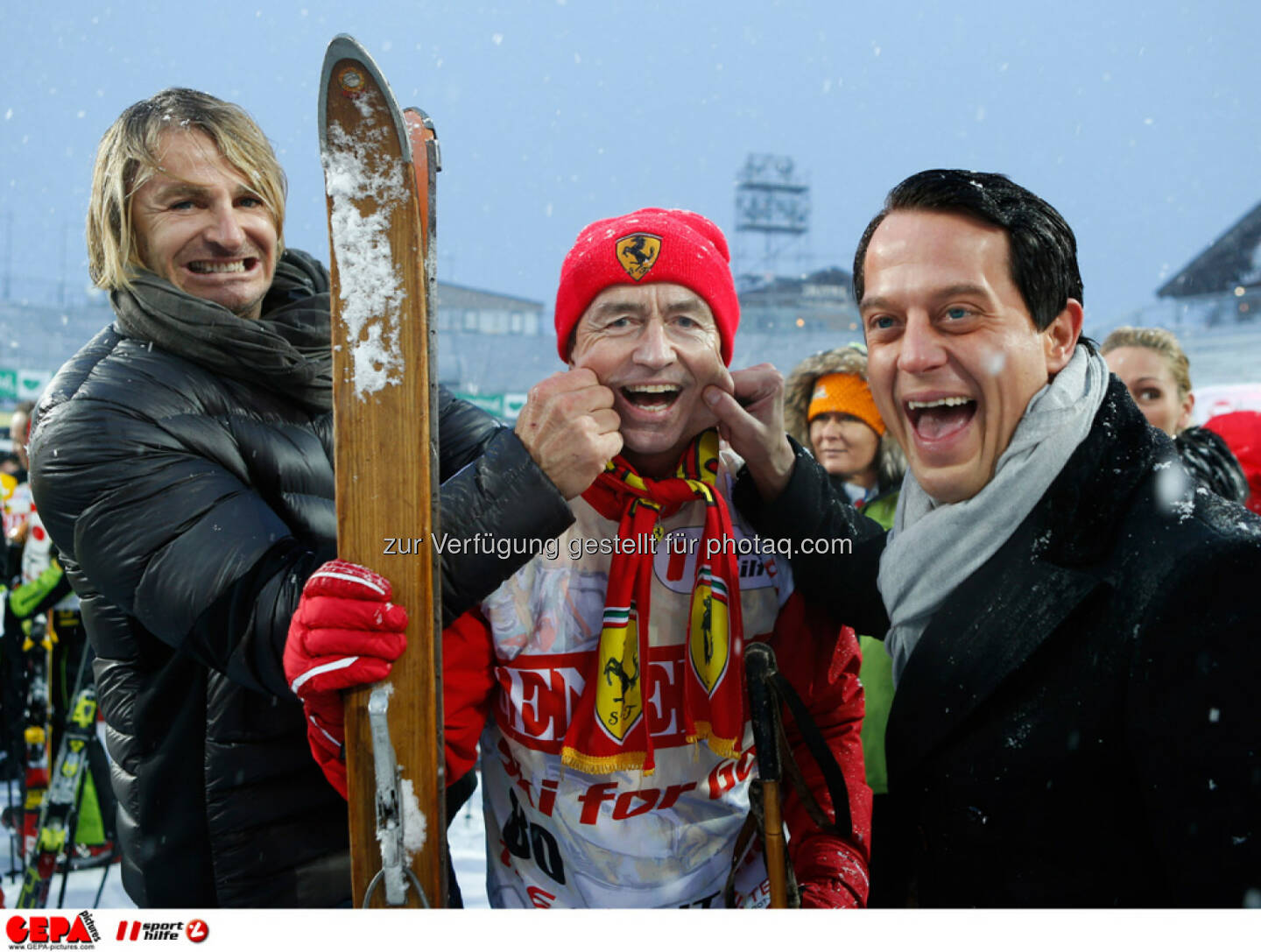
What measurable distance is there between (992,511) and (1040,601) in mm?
154

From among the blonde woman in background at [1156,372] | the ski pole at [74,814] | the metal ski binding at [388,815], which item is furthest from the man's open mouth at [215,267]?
the blonde woman in background at [1156,372]

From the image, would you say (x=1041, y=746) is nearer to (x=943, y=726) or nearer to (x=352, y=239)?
(x=943, y=726)

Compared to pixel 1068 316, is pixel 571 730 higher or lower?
lower

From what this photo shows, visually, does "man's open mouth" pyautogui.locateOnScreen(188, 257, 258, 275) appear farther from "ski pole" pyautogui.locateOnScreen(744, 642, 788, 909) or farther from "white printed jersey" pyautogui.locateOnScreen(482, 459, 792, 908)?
"ski pole" pyautogui.locateOnScreen(744, 642, 788, 909)

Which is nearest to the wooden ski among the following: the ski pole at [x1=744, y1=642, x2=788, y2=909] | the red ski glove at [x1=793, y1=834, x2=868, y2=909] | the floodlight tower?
the ski pole at [x1=744, y1=642, x2=788, y2=909]

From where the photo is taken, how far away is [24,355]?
479 inches

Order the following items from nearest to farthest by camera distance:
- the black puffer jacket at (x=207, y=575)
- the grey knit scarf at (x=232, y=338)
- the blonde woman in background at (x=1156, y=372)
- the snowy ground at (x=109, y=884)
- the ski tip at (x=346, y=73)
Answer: the ski tip at (x=346, y=73) → the black puffer jacket at (x=207, y=575) → the grey knit scarf at (x=232, y=338) → the blonde woman in background at (x=1156, y=372) → the snowy ground at (x=109, y=884)

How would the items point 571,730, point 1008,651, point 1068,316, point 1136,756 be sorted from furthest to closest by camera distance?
point 571,730 → point 1068,316 → point 1008,651 → point 1136,756

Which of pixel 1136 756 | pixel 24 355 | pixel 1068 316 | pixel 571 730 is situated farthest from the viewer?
pixel 24 355

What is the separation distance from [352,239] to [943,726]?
3.76 ft

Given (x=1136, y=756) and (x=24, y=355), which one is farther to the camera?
(x=24, y=355)
